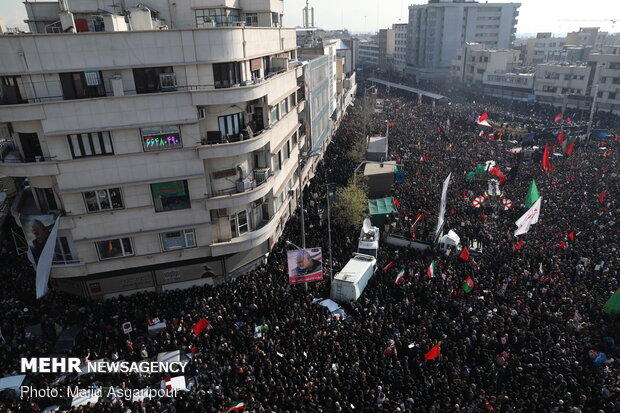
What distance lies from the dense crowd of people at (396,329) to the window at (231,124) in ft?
29.7

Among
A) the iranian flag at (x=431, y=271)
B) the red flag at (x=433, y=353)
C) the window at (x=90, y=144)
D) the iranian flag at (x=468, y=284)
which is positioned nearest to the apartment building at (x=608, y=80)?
the iranian flag at (x=431, y=271)

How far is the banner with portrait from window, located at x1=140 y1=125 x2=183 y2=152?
6084 millimetres

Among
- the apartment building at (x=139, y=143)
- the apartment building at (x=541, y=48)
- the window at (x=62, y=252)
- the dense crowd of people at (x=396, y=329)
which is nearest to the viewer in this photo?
the dense crowd of people at (x=396, y=329)

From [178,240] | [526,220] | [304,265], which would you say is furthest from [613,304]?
[178,240]

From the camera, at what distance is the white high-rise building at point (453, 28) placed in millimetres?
127625

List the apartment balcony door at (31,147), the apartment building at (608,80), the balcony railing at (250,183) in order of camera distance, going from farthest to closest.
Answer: the apartment building at (608,80) < the balcony railing at (250,183) < the apartment balcony door at (31,147)

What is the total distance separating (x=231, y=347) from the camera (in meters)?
19.9

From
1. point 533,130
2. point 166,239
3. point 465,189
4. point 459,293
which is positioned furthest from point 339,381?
point 533,130

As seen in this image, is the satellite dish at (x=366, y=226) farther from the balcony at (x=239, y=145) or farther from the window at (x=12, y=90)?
the window at (x=12, y=90)

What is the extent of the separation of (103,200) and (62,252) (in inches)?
157

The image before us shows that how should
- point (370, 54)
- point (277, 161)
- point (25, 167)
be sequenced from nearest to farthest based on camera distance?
point (25, 167), point (277, 161), point (370, 54)

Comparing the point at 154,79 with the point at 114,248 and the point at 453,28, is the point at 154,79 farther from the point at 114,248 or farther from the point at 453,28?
the point at 453,28

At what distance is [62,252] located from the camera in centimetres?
2339

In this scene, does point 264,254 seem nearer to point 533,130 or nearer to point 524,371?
point 524,371
